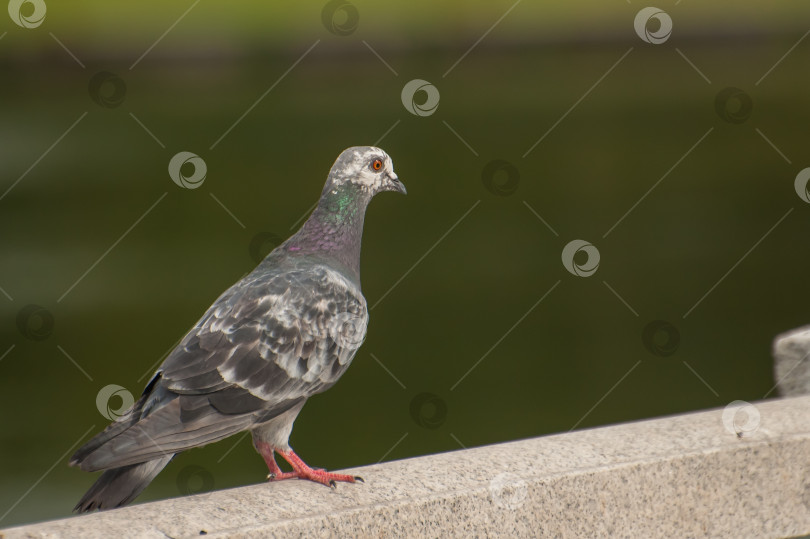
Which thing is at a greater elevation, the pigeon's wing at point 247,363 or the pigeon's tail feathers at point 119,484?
the pigeon's wing at point 247,363

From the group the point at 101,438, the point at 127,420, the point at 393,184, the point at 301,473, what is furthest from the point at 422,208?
the point at 101,438

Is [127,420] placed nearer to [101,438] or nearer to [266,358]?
[101,438]

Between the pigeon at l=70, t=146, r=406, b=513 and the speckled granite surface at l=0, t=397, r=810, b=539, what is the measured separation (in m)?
0.17

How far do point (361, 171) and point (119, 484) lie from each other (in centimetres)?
133

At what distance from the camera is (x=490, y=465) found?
317 centimetres

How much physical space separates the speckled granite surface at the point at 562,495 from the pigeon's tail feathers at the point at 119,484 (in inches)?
4.0

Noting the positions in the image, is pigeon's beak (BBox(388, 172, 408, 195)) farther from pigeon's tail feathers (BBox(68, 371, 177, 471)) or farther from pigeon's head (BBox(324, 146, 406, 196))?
pigeon's tail feathers (BBox(68, 371, 177, 471))

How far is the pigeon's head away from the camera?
3406mm

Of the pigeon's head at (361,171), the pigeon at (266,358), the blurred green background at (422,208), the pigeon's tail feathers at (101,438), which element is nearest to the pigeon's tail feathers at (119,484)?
the pigeon at (266,358)

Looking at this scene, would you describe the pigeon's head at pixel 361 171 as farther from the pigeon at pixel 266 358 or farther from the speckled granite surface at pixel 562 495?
the speckled granite surface at pixel 562 495

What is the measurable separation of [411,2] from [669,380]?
7925 millimetres

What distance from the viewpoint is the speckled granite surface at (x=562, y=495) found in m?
2.77

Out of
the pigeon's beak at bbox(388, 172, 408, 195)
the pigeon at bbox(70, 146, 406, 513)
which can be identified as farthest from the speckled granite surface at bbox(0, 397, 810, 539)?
the pigeon's beak at bbox(388, 172, 408, 195)

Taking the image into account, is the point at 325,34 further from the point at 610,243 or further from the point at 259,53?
the point at 610,243
